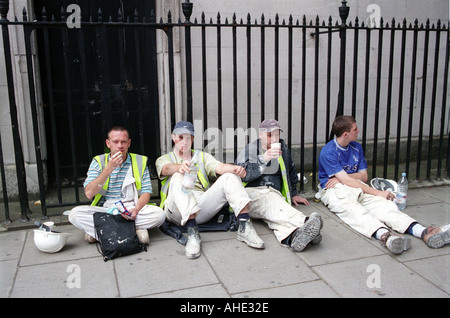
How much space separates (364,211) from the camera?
14.7 ft

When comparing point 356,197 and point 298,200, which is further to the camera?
point 298,200

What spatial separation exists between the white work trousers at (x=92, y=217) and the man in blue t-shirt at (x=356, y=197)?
1.88 meters

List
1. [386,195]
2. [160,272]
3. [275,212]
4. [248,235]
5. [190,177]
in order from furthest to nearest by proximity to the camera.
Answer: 1. [386,195]
2. [275,212]
3. [248,235]
4. [190,177]
5. [160,272]

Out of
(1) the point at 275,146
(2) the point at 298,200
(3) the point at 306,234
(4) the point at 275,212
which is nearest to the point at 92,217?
(4) the point at 275,212

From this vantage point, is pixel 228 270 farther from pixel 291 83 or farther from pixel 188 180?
pixel 291 83

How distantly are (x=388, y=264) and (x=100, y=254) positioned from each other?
2497 millimetres

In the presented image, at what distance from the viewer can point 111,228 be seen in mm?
3947

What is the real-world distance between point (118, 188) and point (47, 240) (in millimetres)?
773

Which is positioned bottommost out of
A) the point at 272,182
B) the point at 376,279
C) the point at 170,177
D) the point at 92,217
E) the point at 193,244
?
the point at 376,279

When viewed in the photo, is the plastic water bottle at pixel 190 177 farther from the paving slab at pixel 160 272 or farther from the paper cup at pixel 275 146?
the paper cup at pixel 275 146

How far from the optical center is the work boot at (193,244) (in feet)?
12.7

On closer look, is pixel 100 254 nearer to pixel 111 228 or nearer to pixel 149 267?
pixel 111 228

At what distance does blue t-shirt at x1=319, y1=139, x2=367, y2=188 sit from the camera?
4.82m

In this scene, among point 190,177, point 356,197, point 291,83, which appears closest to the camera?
point 190,177
